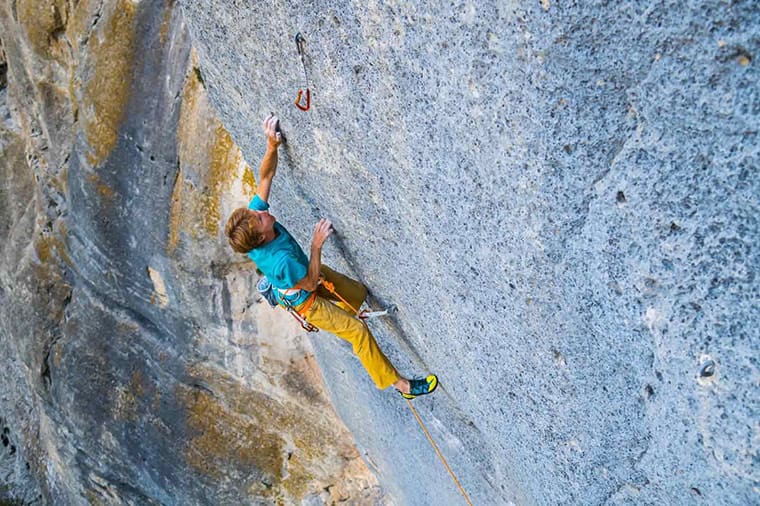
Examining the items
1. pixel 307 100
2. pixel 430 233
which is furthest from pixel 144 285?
pixel 430 233

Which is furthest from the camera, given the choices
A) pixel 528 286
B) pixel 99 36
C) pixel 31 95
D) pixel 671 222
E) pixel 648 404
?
pixel 31 95

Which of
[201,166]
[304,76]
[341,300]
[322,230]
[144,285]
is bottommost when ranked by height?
[144,285]

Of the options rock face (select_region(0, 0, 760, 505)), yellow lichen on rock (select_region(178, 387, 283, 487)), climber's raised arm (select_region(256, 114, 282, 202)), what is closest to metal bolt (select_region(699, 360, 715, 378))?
rock face (select_region(0, 0, 760, 505))

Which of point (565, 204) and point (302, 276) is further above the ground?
point (565, 204)

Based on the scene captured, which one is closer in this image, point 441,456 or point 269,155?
point 269,155

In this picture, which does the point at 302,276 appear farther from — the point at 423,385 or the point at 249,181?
the point at 249,181

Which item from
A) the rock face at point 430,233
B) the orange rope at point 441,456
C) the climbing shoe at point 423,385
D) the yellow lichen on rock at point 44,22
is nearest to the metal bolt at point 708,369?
the rock face at point 430,233

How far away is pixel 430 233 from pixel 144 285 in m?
3.89

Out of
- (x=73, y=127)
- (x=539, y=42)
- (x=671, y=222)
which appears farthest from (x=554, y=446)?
(x=73, y=127)

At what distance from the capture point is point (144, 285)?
225 inches

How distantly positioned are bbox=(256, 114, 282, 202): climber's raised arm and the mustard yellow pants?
0.53 meters

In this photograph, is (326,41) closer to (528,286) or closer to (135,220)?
(528,286)

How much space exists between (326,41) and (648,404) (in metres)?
1.66

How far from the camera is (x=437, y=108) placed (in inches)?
83.3
